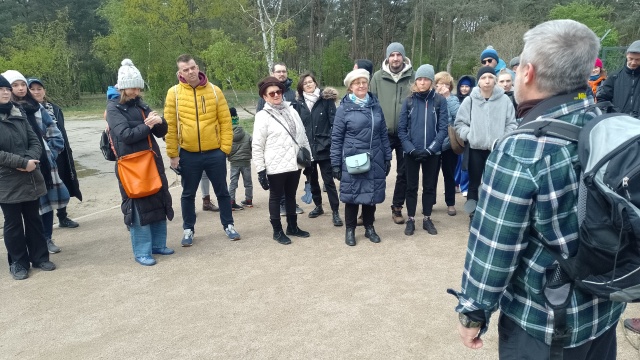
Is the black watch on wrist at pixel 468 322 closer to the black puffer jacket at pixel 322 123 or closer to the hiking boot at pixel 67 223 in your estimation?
the black puffer jacket at pixel 322 123

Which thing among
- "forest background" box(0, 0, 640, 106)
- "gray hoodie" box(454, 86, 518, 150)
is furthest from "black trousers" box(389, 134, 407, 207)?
"forest background" box(0, 0, 640, 106)

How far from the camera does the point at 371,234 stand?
17.1ft

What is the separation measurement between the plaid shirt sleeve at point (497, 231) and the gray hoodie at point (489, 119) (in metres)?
3.47

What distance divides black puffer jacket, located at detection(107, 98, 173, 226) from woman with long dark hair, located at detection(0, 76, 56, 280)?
0.81 meters

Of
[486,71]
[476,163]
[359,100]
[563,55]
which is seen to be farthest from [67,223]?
[563,55]

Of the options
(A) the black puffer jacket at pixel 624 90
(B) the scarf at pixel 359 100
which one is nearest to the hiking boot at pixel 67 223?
(B) the scarf at pixel 359 100

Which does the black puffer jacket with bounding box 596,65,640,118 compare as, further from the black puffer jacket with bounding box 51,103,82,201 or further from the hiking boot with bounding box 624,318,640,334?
the black puffer jacket with bounding box 51,103,82,201

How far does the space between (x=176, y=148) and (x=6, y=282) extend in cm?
210

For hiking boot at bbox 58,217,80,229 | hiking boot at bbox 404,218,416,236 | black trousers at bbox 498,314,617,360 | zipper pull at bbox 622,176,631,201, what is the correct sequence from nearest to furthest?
zipper pull at bbox 622,176,631,201
black trousers at bbox 498,314,617,360
hiking boot at bbox 404,218,416,236
hiking boot at bbox 58,217,80,229

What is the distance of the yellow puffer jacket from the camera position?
4938 mm

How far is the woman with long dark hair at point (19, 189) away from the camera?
14.2ft

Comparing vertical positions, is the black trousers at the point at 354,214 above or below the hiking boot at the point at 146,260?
above

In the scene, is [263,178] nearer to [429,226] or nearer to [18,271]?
[429,226]

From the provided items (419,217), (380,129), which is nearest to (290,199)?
(380,129)
